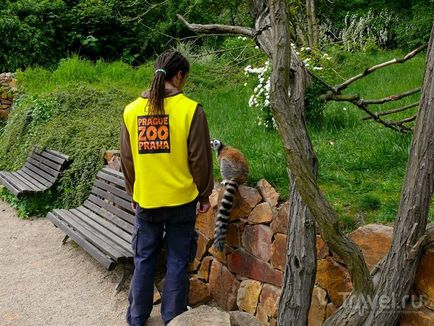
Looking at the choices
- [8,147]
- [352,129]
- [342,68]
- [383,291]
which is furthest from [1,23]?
[383,291]

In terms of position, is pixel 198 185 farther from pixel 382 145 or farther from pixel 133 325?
pixel 382 145

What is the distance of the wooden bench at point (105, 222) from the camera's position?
498 cm

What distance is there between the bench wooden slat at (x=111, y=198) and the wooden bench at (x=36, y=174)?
116 cm

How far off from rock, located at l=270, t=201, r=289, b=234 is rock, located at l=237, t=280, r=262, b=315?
1.94 feet

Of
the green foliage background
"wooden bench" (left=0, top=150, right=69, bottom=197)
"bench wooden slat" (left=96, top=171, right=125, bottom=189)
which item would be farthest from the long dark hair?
the green foliage background

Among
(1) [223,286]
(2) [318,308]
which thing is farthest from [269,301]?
(1) [223,286]

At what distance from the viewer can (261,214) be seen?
4.21 meters

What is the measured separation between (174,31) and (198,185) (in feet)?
47.8

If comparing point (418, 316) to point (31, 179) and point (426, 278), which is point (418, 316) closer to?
point (426, 278)

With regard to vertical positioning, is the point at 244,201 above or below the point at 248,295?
above

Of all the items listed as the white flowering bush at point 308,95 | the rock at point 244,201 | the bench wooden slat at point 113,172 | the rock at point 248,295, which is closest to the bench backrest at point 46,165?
the bench wooden slat at point 113,172

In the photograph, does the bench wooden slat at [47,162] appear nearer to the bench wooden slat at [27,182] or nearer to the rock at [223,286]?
the bench wooden slat at [27,182]

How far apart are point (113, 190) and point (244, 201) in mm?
2236

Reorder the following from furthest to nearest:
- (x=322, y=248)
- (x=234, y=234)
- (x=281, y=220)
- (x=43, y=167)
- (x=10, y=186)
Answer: (x=43, y=167) < (x=10, y=186) < (x=234, y=234) < (x=281, y=220) < (x=322, y=248)
